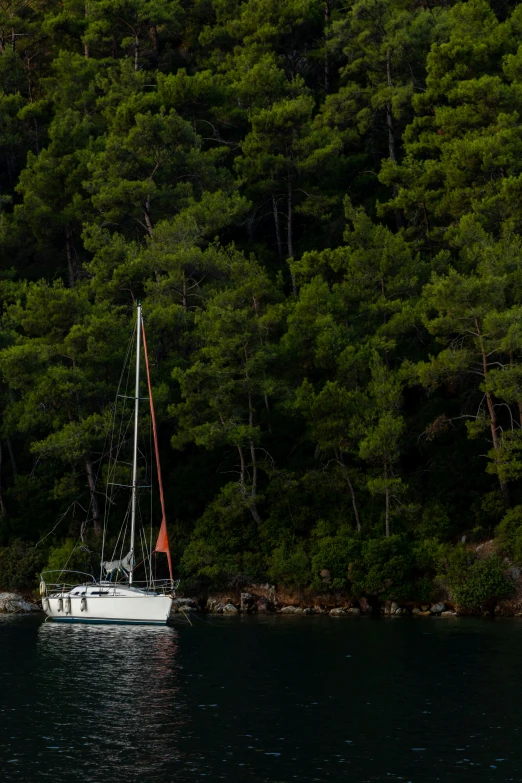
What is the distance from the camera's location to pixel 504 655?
33062 mm

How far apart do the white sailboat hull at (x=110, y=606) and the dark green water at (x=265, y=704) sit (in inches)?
78.5

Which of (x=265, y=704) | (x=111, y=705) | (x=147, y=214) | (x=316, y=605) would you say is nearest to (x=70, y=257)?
(x=147, y=214)

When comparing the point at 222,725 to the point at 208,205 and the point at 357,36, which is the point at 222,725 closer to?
the point at 208,205

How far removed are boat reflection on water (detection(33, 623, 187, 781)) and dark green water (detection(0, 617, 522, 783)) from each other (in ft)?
0.17

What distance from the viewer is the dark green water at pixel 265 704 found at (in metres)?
20.3

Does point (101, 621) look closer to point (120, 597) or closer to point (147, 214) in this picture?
point (120, 597)

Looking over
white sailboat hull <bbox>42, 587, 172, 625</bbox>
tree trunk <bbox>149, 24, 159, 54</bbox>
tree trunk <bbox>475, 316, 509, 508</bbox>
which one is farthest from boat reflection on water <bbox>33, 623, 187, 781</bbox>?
tree trunk <bbox>149, 24, 159, 54</bbox>

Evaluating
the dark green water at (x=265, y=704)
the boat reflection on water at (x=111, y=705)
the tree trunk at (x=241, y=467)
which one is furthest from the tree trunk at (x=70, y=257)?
the boat reflection on water at (x=111, y=705)

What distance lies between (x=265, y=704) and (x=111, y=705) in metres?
3.97

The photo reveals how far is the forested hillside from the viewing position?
47.7 m

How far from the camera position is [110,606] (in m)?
44.1

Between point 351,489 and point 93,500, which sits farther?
point 93,500

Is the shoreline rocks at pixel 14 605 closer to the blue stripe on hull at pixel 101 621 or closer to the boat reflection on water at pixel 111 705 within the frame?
the blue stripe on hull at pixel 101 621

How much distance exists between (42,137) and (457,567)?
49986 mm
